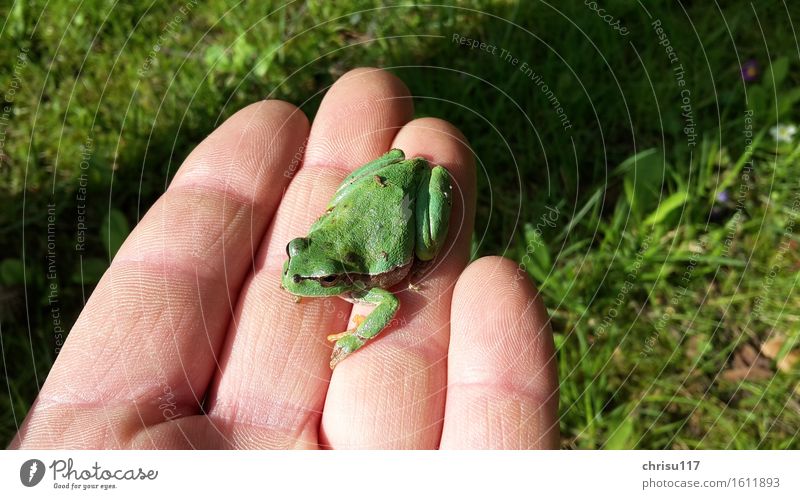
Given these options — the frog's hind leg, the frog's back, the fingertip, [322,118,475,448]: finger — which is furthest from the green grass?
the frog's back

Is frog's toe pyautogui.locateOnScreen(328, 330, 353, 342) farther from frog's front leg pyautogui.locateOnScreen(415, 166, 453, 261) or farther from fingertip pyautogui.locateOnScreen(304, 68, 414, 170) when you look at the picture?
fingertip pyautogui.locateOnScreen(304, 68, 414, 170)

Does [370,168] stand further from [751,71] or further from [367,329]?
[751,71]

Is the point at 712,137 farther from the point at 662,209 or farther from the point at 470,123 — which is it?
the point at 470,123

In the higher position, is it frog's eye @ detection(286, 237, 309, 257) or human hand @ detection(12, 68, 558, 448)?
frog's eye @ detection(286, 237, 309, 257)
